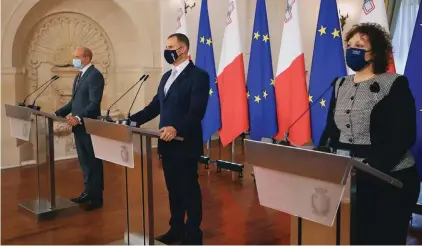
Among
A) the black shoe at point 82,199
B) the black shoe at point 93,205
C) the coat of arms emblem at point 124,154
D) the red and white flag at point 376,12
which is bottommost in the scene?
the black shoe at point 93,205

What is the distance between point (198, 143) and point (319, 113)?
177 cm

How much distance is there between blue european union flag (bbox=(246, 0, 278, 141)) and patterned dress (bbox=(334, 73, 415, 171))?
2548 millimetres

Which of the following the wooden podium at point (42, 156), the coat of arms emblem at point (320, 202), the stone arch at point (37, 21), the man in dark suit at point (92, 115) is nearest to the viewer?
the coat of arms emblem at point (320, 202)

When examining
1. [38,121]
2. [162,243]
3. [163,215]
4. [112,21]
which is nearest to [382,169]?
[162,243]

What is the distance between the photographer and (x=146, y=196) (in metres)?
2.63

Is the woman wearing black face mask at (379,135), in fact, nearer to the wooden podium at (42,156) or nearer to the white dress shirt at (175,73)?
the white dress shirt at (175,73)

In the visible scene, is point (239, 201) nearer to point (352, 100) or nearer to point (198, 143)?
point (198, 143)

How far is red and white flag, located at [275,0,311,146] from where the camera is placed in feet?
14.3

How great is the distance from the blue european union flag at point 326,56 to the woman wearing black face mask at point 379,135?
1.99m

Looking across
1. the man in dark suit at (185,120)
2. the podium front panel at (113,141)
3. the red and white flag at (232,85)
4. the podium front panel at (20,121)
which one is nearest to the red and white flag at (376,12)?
the red and white flag at (232,85)

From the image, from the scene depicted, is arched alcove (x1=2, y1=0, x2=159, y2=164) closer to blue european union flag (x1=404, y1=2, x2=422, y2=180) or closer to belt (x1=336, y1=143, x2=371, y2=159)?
blue european union flag (x1=404, y1=2, x2=422, y2=180)

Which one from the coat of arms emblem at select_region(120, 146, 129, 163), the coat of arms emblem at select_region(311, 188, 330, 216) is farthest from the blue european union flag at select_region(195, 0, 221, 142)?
the coat of arms emblem at select_region(311, 188, 330, 216)

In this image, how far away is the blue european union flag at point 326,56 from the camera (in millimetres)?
4035

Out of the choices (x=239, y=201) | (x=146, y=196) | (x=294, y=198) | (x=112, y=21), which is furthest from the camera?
(x=112, y=21)
